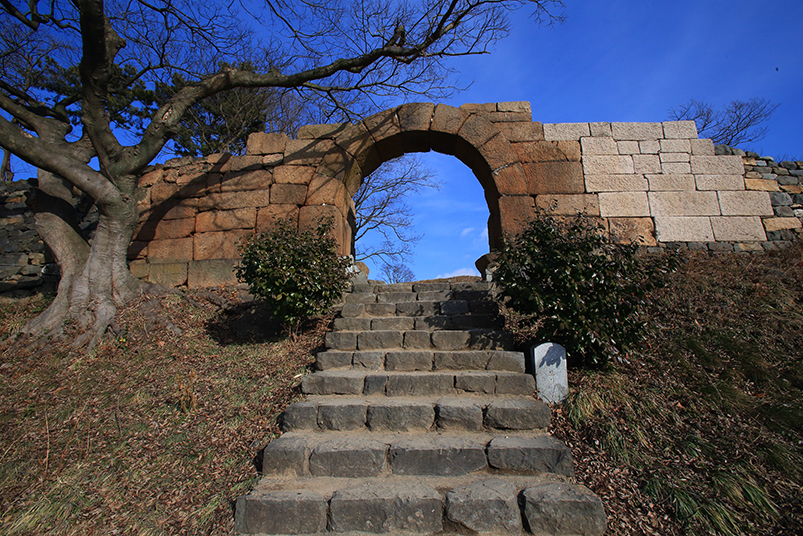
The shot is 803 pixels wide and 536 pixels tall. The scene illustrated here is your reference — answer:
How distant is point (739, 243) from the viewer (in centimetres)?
636

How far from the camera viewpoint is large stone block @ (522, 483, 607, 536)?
2.49 meters

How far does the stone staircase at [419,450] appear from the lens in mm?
2572

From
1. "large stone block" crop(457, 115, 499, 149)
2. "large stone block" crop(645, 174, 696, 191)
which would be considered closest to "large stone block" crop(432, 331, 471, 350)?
"large stone block" crop(457, 115, 499, 149)

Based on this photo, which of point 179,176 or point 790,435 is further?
point 179,176

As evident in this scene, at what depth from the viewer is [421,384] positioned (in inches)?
147

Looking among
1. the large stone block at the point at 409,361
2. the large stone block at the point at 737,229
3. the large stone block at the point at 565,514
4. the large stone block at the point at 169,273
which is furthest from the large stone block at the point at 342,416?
the large stone block at the point at 737,229

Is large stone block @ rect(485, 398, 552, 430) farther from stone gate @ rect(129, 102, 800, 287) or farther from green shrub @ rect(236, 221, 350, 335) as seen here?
stone gate @ rect(129, 102, 800, 287)

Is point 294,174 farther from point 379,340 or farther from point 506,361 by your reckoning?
point 506,361

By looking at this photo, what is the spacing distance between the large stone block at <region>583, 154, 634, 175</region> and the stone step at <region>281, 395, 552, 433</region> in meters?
4.44

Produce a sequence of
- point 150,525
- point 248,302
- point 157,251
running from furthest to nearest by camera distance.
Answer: point 157,251
point 248,302
point 150,525

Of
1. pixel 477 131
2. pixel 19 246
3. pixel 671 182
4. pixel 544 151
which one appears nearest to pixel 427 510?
pixel 477 131

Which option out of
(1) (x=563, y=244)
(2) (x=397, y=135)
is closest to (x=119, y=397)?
(1) (x=563, y=244)

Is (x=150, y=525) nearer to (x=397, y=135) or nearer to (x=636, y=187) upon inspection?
(x=397, y=135)

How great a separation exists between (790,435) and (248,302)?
232 inches
